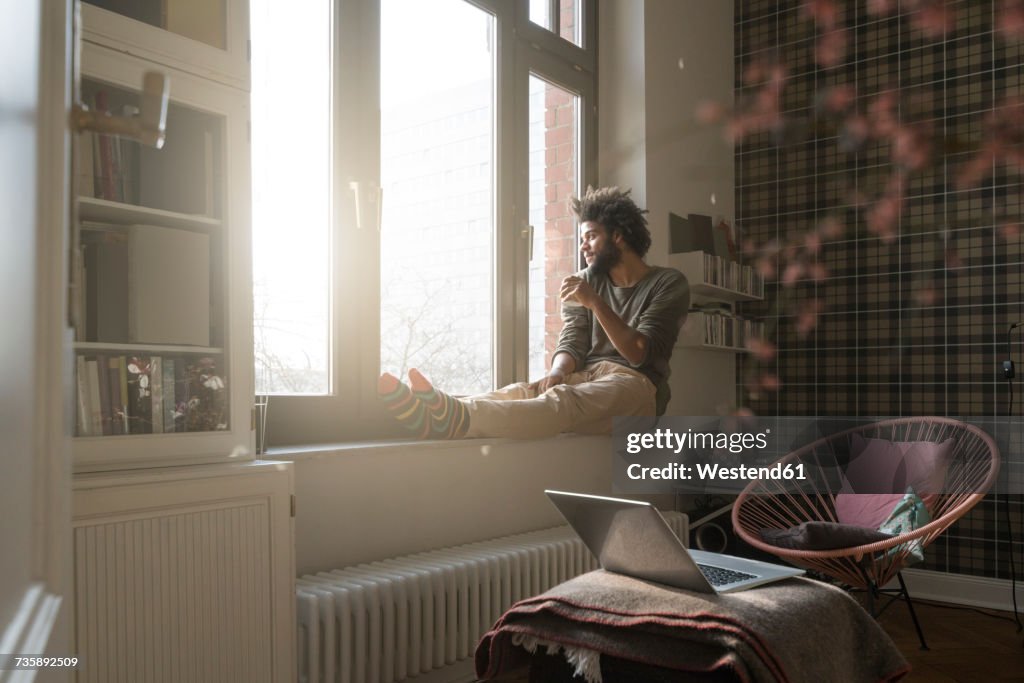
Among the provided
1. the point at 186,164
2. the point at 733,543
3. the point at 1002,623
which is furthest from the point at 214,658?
the point at 1002,623

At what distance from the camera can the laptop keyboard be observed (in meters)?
1.62

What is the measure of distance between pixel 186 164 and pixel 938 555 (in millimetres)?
3389

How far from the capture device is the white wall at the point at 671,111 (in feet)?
12.2

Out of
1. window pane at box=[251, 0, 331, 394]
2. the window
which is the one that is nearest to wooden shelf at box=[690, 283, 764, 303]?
the window

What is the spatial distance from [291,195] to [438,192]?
25.7 inches

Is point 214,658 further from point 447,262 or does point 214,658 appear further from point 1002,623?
point 1002,623

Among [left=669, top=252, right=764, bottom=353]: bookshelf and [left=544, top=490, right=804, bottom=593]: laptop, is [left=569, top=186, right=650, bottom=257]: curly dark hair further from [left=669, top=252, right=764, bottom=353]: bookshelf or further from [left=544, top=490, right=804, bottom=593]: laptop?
[left=544, top=490, right=804, bottom=593]: laptop

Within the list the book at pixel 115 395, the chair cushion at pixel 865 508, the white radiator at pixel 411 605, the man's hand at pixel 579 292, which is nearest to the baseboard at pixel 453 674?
the white radiator at pixel 411 605

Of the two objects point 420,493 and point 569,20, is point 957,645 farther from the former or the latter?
point 569,20

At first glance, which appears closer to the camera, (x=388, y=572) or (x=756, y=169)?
(x=388, y=572)

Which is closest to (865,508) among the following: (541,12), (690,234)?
(690,234)

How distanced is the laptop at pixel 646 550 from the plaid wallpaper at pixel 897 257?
6.88 ft

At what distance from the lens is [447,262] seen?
3.00 m

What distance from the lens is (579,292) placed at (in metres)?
3.02
